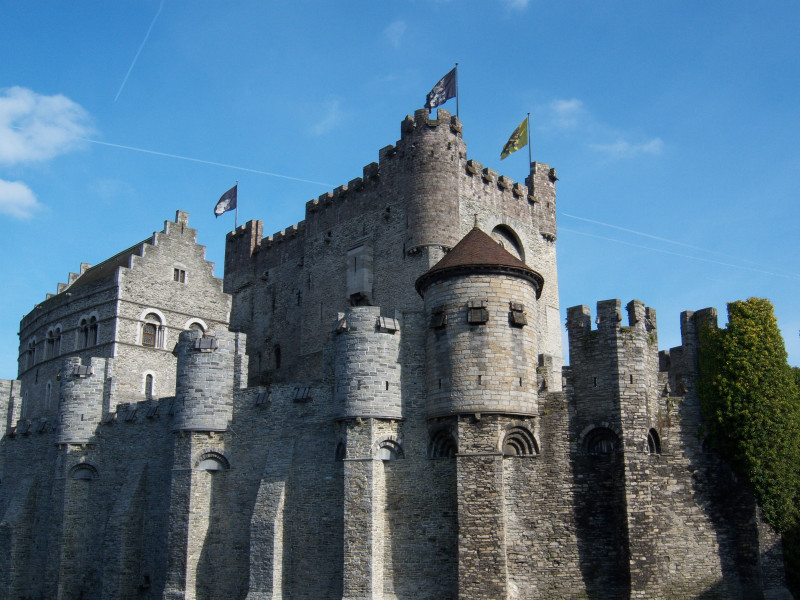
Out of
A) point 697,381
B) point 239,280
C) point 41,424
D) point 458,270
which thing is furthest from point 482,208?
point 41,424

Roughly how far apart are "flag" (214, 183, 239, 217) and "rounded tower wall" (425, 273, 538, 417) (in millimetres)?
25229

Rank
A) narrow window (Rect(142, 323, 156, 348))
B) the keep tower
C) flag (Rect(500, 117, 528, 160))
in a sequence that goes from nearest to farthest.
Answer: the keep tower, flag (Rect(500, 117, 528, 160)), narrow window (Rect(142, 323, 156, 348))

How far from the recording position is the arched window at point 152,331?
43.9 m

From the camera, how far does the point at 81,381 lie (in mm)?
39125

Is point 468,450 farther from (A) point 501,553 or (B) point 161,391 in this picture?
(B) point 161,391

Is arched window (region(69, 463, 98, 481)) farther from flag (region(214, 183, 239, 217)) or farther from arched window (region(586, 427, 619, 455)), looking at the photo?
arched window (region(586, 427, 619, 455))

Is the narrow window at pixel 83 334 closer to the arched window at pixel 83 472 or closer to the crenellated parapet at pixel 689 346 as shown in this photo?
the arched window at pixel 83 472

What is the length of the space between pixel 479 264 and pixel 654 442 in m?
8.08

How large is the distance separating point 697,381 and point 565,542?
285 inches

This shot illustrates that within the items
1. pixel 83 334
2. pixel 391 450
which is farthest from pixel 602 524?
pixel 83 334

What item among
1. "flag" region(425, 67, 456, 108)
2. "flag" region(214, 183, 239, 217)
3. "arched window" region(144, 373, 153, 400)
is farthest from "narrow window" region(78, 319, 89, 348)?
"flag" region(425, 67, 456, 108)

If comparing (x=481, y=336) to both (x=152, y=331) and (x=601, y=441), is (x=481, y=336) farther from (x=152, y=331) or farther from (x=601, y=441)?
(x=152, y=331)

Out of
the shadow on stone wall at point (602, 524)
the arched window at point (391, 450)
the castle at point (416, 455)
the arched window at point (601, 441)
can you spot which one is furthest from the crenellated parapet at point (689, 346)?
the arched window at point (391, 450)

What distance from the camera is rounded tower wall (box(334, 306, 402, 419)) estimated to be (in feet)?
93.4
